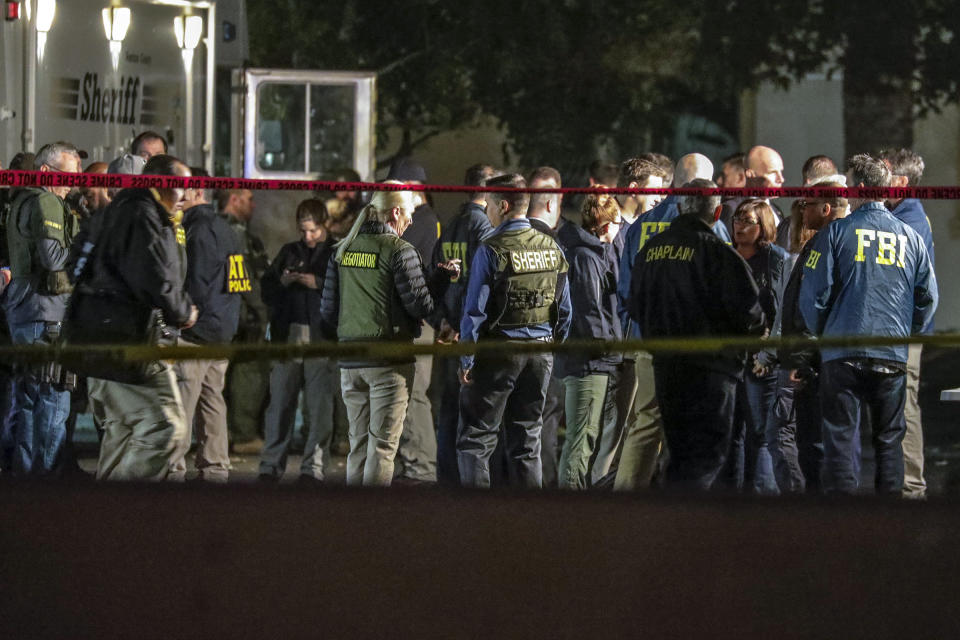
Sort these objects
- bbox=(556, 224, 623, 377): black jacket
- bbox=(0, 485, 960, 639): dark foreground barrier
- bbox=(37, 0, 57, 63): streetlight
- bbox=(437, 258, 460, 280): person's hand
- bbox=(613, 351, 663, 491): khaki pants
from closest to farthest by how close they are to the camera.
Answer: bbox=(0, 485, 960, 639): dark foreground barrier < bbox=(613, 351, 663, 491): khaki pants < bbox=(437, 258, 460, 280): person's hand < bbox=(556, 224, 623, 377): black jacket < bbox=(37, 0, 57, 63): streetlight

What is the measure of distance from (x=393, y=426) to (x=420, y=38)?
12545mm

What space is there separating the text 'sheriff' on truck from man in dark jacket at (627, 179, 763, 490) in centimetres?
530

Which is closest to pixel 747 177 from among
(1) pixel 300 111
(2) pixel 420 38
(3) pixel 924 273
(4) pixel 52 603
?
(3) pixel 924 273

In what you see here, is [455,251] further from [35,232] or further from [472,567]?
[472,567]

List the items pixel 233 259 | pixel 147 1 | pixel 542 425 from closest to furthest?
pixel 542 425, pixel 233 259, pixel 147 1

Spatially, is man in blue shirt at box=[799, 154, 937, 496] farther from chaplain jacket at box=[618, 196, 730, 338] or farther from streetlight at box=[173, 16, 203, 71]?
streetlight at box=[173, 16, 203, 71]

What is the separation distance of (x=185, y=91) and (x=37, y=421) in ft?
21.8

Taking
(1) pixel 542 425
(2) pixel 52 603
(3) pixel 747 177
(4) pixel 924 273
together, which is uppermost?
(3) pixel 747 177

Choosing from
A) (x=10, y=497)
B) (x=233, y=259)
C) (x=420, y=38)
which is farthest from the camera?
(x=420, y=38)

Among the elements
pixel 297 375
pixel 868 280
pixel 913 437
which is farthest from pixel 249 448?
pixel 868 280

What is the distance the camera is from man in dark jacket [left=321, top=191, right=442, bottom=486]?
509 cm

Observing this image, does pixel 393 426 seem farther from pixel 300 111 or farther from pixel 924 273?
pixel 300 111

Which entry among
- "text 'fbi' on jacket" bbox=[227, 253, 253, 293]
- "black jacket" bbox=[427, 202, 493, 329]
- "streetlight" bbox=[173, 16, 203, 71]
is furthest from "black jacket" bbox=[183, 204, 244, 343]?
"streetlight" bbox=[173, 16, 203, 71]

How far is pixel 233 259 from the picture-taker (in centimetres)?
580
